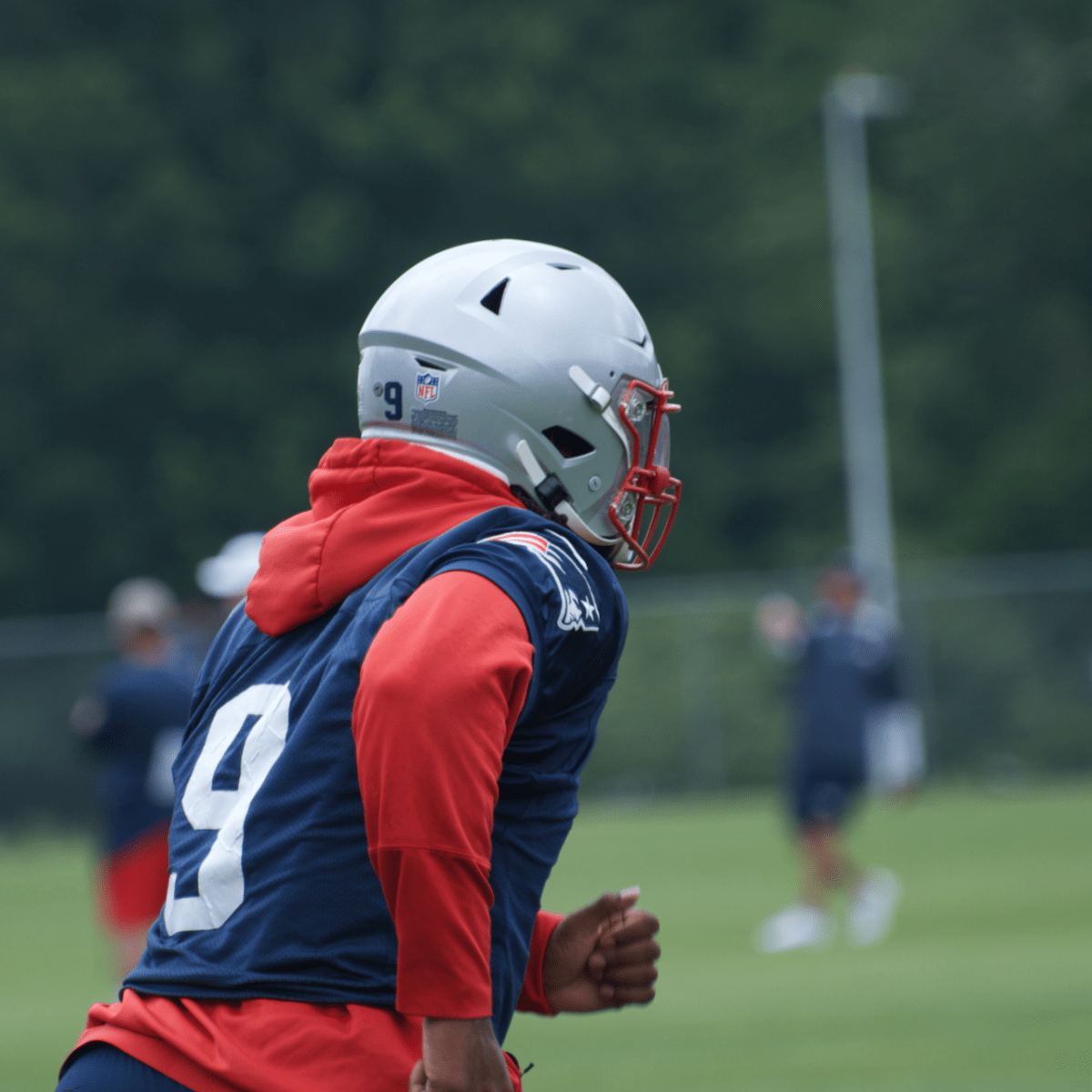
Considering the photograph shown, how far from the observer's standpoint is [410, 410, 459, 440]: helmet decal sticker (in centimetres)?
297

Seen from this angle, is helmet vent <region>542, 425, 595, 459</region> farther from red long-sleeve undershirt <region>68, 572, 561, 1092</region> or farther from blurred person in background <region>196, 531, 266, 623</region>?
blurred person in background <region>196, 531, 266, 623</region>

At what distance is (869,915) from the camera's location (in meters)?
13.0

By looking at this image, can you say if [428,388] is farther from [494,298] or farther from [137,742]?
[137,742]

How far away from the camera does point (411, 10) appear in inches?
1565

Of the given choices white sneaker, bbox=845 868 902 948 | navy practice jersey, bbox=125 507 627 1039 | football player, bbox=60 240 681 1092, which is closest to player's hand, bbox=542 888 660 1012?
football player, bbox=60 240 681 1092

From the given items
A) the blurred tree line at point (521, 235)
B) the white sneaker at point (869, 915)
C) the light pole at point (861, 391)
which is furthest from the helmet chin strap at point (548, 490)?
the blurred tree line at point (521, 235)

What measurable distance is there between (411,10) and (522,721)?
38643mm

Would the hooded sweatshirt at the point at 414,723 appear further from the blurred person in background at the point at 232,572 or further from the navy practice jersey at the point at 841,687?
the navy practice jersey at the point at 841,687

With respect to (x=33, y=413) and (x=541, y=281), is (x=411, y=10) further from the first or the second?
(x=541, y=281)

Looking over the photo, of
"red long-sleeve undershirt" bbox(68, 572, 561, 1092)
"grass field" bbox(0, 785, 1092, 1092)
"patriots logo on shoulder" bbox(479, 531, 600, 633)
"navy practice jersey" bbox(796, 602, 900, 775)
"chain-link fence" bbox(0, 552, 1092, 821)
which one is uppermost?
"chain-link fence" bbox(0, 552, 1092, 821)

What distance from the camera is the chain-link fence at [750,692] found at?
1039 inches

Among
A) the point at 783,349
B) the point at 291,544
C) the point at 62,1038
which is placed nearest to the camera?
the point at 291,544

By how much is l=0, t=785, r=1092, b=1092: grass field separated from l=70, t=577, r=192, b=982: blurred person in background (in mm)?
595

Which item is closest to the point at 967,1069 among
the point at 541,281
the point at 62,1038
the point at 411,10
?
the point at 62,1038
